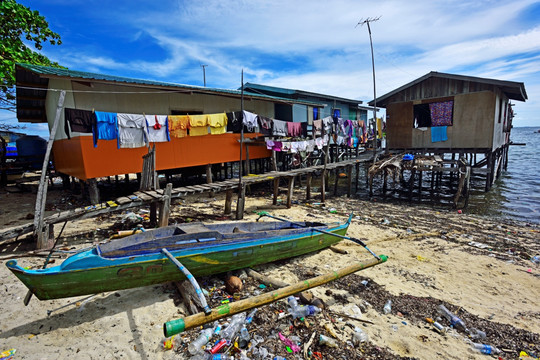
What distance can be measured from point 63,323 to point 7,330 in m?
0.64

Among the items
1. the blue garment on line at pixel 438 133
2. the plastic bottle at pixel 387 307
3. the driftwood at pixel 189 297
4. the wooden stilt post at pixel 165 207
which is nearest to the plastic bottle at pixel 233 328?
the driftwood at pixel 189 297

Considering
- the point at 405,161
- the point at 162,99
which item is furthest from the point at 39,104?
the point at 405,161

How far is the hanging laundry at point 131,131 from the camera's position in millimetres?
8383

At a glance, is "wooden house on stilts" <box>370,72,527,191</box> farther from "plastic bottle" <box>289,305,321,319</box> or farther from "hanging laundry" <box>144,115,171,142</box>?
"plastic bottle" <box>289,305,321,319</box>

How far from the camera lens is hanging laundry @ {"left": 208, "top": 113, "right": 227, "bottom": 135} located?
34.2 feet

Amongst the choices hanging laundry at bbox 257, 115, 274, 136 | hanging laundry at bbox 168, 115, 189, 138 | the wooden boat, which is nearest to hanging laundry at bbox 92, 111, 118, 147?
hanging laundry at bbox 168, 115, 189, 138

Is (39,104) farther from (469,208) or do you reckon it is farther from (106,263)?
(469,208)

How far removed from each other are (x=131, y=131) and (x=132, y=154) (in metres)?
1.26

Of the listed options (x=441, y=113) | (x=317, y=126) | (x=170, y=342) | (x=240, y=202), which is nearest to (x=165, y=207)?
(x=240, y=202)

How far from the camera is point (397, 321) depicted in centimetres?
411

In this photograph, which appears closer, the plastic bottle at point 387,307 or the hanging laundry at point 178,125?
the plastic bottle at point 387,307

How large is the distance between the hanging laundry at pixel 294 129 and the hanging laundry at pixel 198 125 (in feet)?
14.5

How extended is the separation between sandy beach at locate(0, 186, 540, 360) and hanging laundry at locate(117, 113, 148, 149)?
2.73 meters

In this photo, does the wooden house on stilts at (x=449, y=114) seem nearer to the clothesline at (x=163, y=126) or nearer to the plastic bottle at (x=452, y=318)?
the clothesline at (x=163, y=126)
